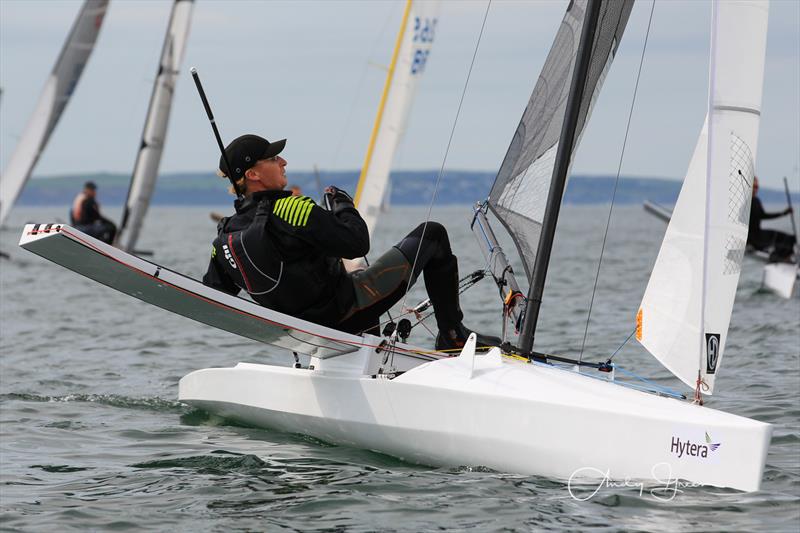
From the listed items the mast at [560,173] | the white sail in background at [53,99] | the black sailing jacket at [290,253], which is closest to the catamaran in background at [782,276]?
the mast at [560,173]

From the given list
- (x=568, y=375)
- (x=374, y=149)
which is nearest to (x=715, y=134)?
(x=568, y=375)

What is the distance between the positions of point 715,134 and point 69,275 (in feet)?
46.0

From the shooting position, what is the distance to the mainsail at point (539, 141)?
4.61m

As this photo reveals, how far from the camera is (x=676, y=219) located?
3.85m

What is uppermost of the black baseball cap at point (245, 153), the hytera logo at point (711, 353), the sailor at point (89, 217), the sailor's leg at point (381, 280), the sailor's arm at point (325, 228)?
the sailor at point (89, 217)

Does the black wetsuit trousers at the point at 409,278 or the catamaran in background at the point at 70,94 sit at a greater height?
the catamaran in background at the point at 70,94

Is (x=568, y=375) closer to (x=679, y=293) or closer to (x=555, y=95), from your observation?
(x=679, y=293)

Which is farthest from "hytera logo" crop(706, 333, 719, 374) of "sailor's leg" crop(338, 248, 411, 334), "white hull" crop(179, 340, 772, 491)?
"sailor's leg" crop(338, 248, 411, 334)

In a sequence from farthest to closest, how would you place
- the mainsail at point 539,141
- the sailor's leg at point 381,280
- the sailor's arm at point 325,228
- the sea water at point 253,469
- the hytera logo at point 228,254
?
the mainsail at point 539,141, the sailor's leg at point 381,280, the hytera logo at point 228,254, the sailor's arm at point 325,228, the sea water at point 253,469

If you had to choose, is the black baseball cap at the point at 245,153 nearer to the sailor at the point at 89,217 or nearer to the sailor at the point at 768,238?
the sailor at the point at 768,238

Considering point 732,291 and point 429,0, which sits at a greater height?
point 429,0

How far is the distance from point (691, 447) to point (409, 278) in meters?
1.33

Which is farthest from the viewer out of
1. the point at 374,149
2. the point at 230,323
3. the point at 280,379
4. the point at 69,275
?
the point at 69,275

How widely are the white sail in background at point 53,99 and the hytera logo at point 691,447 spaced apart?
637 inches
